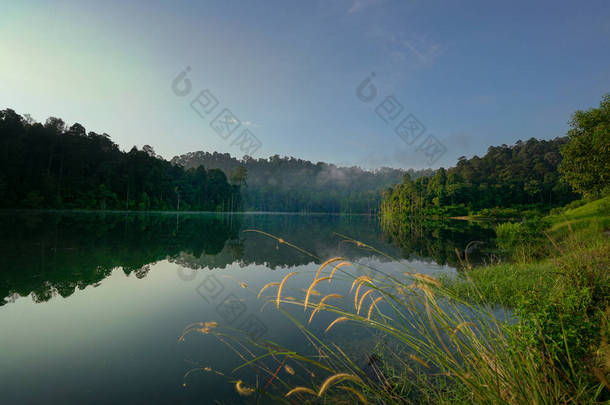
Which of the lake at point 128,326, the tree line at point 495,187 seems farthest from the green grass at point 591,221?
the tree line at point 495,187

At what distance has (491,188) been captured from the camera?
73750mm

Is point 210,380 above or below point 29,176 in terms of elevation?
below

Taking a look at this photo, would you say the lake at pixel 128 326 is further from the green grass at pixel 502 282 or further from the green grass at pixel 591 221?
the green grass at pixel 591 221

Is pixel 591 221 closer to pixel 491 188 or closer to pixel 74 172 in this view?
pixel 74 172

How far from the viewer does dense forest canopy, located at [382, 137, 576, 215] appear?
7006 cm

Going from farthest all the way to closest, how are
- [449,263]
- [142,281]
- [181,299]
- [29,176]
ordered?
[29,176] < [449,263] < [142,281] < [181,299]

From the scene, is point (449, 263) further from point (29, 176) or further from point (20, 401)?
point (29, 176)

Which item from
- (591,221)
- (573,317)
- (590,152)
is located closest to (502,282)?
(573,317)

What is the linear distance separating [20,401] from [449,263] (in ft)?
39.6

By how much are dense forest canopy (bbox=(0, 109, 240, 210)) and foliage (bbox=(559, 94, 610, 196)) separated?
5999 cm

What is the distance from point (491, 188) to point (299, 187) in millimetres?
100470

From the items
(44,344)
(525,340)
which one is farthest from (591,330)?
(44,344)

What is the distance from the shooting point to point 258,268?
9562 mm

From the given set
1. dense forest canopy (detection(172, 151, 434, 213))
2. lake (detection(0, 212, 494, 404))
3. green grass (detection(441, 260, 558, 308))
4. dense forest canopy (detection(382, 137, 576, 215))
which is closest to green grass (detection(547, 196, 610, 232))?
green grass (detection(441, 260, 558, 308))
